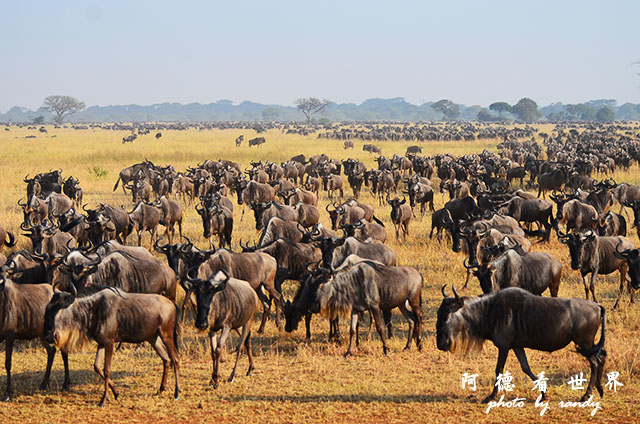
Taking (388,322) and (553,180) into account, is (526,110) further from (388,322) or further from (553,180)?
(388,322)

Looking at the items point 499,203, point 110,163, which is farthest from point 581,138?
point 499,203

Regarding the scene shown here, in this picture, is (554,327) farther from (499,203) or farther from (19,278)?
(499,203)

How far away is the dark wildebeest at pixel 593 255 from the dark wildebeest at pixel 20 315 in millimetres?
8590

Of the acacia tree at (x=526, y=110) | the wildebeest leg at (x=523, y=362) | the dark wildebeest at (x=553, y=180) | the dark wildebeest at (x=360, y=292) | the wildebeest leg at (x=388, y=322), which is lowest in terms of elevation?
the wildebeest leg at (x=388, y=322)

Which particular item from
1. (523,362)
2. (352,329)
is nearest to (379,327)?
(352,329)

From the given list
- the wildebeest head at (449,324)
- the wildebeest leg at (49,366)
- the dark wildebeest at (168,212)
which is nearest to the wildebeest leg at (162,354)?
the wildebeest leg at (49,366)

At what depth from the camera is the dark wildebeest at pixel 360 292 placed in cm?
916

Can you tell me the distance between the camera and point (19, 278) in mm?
10109

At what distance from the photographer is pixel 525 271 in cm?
1052

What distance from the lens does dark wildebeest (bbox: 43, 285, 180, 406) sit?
290 inches

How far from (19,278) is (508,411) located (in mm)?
7374

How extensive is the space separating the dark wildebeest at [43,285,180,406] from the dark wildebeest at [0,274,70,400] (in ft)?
1.93

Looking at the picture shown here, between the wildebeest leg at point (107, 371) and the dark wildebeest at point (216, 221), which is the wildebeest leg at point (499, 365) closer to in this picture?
the wildebeest leg at point (107, 371)

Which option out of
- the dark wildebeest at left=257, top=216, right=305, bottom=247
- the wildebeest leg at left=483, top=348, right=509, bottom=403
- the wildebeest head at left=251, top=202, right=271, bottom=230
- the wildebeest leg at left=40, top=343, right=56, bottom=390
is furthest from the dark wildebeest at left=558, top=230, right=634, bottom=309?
the wildebeest leg at left=40, top=343, right=56, bottom=390
